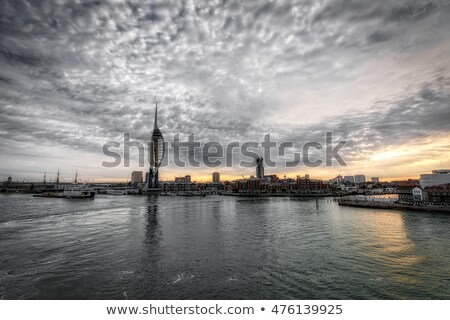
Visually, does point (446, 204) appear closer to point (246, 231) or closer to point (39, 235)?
point (246, 231)

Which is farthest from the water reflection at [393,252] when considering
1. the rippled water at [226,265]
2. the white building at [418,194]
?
the white building at [418,194]

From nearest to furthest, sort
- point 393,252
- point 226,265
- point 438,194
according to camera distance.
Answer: point 226,265 < point 393,252 < point 438,194

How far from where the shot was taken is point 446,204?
51469 mm

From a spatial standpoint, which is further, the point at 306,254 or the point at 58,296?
the point at 306,254

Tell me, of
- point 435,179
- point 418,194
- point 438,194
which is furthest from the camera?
point 435,179

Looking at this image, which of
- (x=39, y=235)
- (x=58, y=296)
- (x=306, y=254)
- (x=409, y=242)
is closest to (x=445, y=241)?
(x=409, y=242)

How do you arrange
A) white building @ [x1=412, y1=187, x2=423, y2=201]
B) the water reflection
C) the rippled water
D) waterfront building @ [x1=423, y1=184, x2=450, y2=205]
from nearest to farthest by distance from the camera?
the rippled water, the water reflection, waterfront building @ [x1=423, y1=184, x2=450, y2=205], white building @ [x1=412, y1=187, x2=423, y2=201]

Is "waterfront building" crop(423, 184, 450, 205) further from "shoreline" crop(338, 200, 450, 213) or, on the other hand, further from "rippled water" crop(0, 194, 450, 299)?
"rippled water" crop(0, 194, 450, 299)

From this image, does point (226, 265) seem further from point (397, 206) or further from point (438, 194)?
point (438, 194)

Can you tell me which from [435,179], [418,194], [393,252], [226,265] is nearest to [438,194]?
[418,194]

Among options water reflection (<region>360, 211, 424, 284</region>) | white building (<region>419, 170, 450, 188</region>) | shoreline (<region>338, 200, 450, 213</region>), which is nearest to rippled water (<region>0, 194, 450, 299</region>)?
water reflection (<region>360, 211, 424, 284</region>)

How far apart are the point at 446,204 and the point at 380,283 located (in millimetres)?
51806

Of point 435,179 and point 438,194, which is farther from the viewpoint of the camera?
point 435,179
